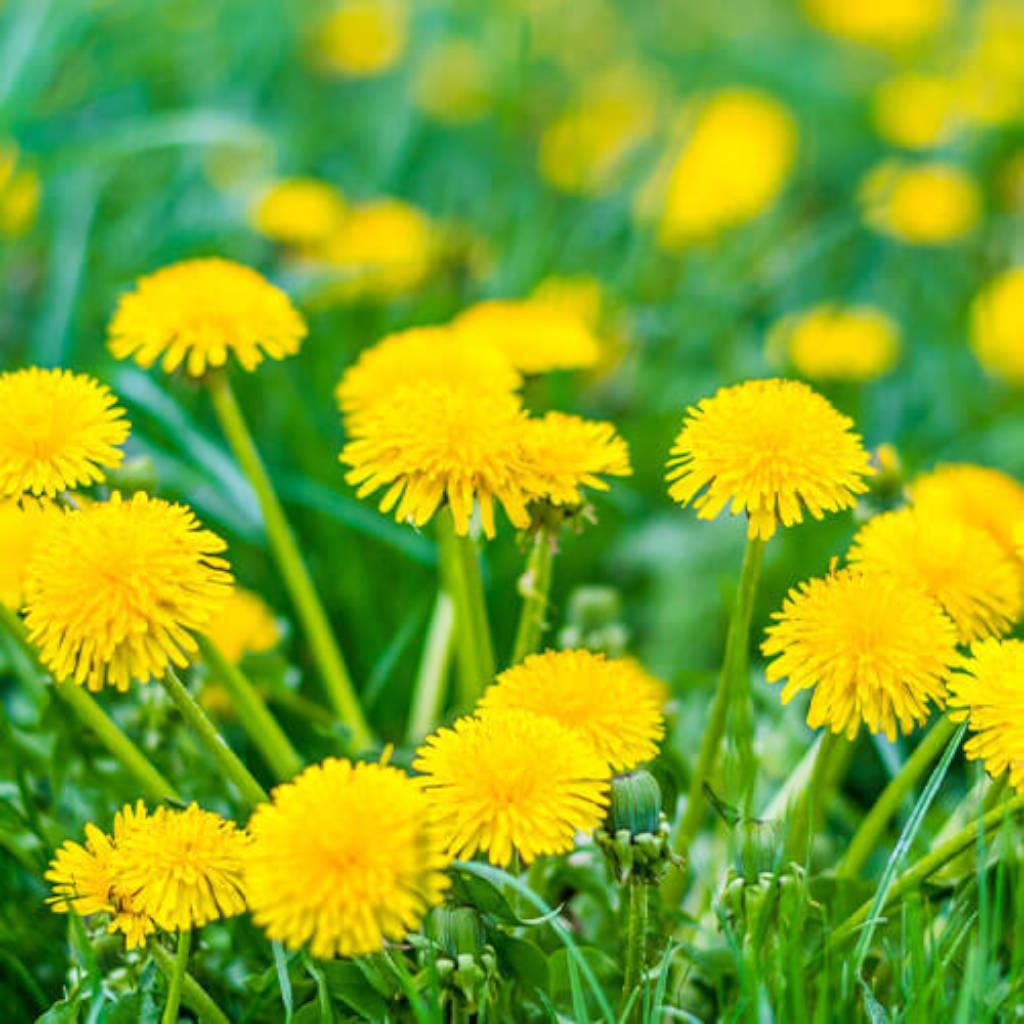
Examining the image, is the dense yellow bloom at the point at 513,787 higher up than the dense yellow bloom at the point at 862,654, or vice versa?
the dense yellow bloom at the point at 862,654

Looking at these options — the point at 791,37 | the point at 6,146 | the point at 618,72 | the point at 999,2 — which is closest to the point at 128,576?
the point at 6,146

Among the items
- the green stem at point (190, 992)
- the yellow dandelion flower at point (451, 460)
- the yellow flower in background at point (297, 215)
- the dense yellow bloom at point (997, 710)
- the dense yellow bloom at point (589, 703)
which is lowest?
the green stem at point (190, 992)

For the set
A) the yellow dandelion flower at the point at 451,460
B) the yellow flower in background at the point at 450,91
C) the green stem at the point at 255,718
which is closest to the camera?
the yellow dandelion flower at the point at 451,460

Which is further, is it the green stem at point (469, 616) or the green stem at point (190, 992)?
the green stem at point (469, 616)

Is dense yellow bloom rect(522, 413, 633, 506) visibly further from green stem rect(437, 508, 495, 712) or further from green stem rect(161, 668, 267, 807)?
green stem rect(161, 668, 267, 807)

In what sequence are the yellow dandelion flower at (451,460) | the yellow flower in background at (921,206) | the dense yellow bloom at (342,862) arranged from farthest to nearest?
the yellow flower in background at (921,206)
the yellow dandelion flower at (451,460)
the dense yellow bloom at (342,862)

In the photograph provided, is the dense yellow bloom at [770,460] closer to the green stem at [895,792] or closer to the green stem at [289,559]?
the green stem at [895,792]

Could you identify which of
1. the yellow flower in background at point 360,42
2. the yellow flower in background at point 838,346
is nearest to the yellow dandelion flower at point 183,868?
the yellow flower in background at point 838,346
